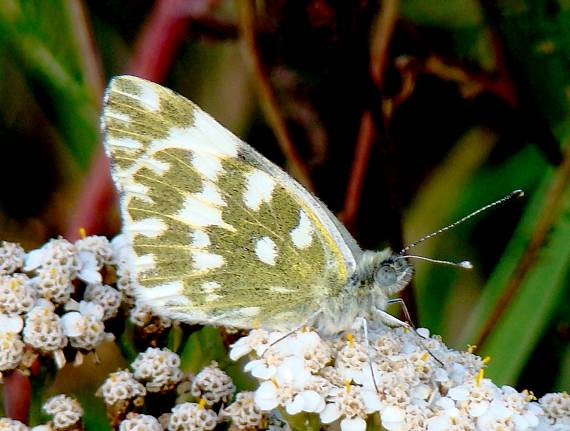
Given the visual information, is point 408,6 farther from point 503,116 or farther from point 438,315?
point 438,315

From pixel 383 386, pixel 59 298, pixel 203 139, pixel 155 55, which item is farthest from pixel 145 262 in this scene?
pixel 155 55

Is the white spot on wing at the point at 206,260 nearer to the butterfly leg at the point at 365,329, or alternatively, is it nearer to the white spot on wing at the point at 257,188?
the white spot on wing at the point at 257,188

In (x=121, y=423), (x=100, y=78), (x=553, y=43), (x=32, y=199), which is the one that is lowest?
(x=121, y=423)

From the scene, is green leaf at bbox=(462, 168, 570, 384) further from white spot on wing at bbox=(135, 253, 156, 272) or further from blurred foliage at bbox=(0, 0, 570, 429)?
white spot on wing at bbox=(135, 253, 156, 272)

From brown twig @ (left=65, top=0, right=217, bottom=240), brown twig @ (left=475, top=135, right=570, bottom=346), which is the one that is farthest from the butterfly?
brown twig @ (left=475, top=135, right=570, bottom=346)

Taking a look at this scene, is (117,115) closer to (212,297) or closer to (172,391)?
(212,297)

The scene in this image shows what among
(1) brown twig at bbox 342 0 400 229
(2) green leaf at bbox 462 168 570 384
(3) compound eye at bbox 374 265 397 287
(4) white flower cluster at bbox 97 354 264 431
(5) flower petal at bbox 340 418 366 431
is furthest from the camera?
(1) brown twig at bbox 342 0 400 229

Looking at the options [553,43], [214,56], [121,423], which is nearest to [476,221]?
[553,43]

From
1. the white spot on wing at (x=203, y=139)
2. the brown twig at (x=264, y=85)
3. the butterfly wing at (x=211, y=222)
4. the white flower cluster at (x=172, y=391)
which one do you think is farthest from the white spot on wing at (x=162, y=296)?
the brown twig at (x=264, y=85)
